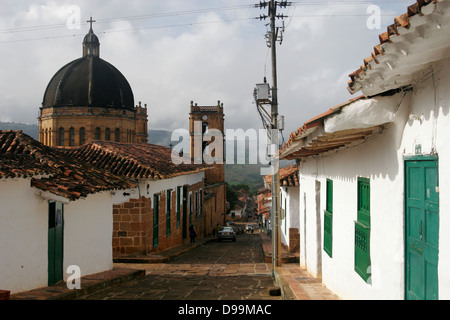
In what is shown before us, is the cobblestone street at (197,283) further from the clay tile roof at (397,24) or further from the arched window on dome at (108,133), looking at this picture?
the arched window on dome at (108,133)

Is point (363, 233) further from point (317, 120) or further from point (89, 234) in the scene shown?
point (89, 234)

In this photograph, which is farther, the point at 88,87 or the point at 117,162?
the point at 88,87

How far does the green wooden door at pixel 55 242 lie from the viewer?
8148 mm

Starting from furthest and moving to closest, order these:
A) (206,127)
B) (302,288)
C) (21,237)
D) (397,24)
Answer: (206,127) < (302,288) < (21,237) < (397,24)

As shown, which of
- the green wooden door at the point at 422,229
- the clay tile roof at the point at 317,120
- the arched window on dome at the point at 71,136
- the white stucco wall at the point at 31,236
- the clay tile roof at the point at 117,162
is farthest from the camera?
the arched window on dome at the point at 71,136

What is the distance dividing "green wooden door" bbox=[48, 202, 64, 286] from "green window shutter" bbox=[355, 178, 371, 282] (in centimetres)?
534

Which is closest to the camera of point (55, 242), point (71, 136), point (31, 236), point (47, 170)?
point (31, 236)

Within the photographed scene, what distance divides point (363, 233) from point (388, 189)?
1.14m

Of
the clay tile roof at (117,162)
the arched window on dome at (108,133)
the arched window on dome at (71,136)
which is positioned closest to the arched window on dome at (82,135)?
the arched window on dome at (71,136)

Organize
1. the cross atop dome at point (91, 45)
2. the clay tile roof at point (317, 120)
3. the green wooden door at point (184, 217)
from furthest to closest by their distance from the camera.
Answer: the cross atop dome at point (91, 45) < the green wooden door at point (184, 217) < the clay tile roof at point (317, 120)

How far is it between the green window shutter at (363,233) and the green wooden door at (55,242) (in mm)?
5337

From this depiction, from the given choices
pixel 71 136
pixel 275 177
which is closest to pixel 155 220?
pixel 275 177

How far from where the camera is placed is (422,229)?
132 inches
